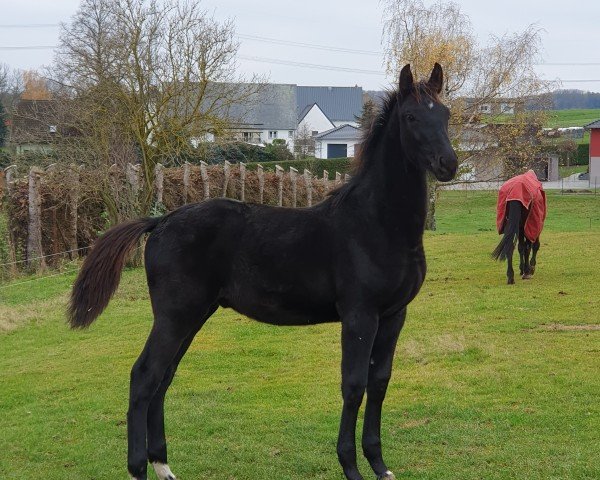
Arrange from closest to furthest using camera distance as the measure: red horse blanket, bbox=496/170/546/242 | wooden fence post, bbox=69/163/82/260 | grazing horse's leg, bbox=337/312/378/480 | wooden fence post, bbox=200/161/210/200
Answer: grazing horse's leg, bbox=337/312/378/480
red horse blanket, bbox=496/170/546/242
wooden fence post, bbox=69/163/82/260
wooden fence post, bbox=200/161/210/200

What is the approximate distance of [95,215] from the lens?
19375mm

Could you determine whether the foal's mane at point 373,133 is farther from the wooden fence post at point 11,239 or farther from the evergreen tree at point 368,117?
the wooden fence post at point 11,239

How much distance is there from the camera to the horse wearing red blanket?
14047 mm

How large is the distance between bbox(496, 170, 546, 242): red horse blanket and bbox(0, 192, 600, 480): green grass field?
1.37m

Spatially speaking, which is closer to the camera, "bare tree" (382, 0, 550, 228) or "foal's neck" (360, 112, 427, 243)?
"foal's neck" (360, 112, 427, 243)

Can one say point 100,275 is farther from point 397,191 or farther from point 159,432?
point 397,191

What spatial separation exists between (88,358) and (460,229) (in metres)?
22.2

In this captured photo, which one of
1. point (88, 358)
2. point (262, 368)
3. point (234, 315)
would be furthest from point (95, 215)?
point (262, 368)

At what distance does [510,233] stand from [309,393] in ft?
24.1

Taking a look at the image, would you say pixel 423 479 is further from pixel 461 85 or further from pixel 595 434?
pixel 461 85

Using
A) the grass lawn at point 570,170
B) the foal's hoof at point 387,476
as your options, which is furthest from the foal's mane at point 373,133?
the grass lawn at point 570,170

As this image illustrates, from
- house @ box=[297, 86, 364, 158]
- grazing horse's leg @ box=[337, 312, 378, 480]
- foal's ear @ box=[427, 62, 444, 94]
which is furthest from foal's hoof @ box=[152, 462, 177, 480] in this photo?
house @ box=[297, 86, 364, 158]

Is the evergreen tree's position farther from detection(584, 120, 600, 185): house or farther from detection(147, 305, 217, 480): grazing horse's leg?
detection(584, 120, 600, 185): house

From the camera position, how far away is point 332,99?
9575 centimetres
